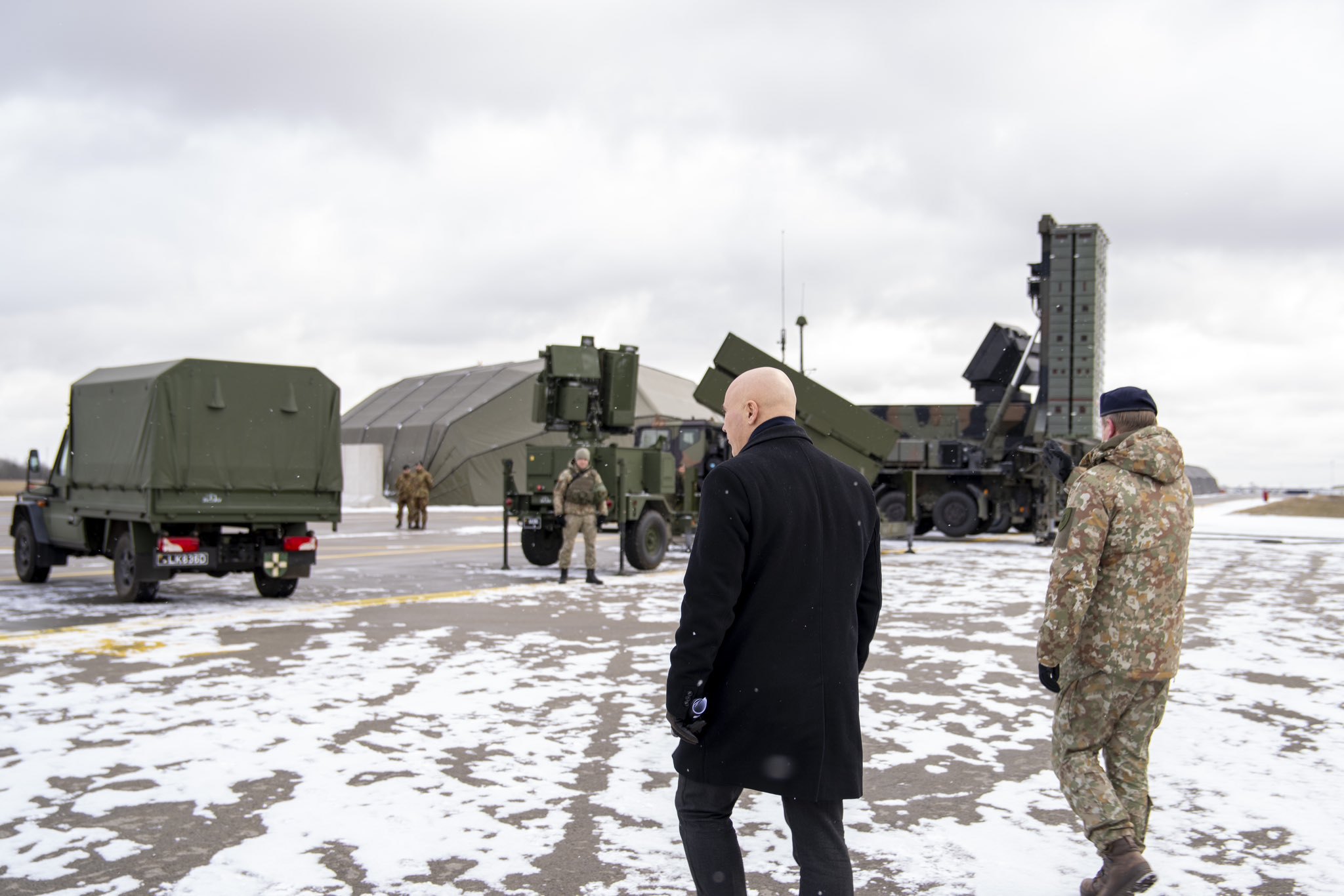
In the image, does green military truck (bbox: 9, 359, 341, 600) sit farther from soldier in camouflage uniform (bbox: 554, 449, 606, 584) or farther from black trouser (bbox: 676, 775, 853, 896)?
black trouser (bbox: 676, 775, 853, 896)

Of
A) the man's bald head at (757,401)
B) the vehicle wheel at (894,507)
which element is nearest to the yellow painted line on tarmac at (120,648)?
the man's bald head at (757,401)

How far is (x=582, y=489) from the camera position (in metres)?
13.6

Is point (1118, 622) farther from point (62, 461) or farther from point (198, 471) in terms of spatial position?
point (62, 461)

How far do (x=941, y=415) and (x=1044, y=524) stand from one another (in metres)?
3.07

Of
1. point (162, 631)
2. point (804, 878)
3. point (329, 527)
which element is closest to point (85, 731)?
point (162, 631)

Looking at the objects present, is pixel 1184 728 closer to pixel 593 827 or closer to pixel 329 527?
pixel 593 827

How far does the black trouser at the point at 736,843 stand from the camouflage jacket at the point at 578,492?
34.9ft

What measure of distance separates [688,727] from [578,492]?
35.3ft

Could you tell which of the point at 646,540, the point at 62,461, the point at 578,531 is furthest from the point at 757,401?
the point at 646,540

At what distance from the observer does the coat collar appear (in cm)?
313

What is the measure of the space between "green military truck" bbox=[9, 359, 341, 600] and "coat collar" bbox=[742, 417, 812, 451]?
382 inches

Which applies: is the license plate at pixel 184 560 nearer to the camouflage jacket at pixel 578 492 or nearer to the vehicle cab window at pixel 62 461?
the vehicle cab window at pixel 62 461

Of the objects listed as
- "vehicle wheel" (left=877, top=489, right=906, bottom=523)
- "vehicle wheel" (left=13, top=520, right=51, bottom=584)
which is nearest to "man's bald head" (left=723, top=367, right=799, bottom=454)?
"vehicle wheel" (left=13, top=520, right=51, bottom=584)

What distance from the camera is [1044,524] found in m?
21.9
